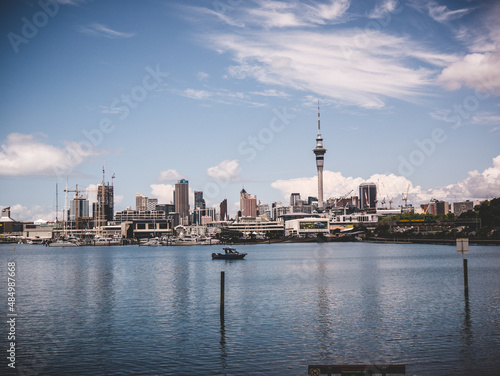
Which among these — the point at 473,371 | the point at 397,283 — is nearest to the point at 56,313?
the point at 473,371

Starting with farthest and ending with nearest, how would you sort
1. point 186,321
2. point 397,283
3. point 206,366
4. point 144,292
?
point 397,283 → point 144,292 → point 186,321 → point 206,366

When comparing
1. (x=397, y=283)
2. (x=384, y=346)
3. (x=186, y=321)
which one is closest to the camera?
(x=384, y=346)

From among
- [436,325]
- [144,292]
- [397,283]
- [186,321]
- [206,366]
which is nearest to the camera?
[206,366]

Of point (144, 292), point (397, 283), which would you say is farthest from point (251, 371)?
point (397, 283)

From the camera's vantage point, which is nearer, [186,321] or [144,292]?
[186,321]

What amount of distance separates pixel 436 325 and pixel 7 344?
109ft

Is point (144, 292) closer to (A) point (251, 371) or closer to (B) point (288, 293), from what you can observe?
(B) point (288, 293)

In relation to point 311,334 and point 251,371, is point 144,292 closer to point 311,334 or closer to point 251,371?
point 311,334

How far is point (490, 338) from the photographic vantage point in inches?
1452

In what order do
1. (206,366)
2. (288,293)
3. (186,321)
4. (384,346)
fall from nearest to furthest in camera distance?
(206,366)
(384,346)
(186,321)
(288,293)

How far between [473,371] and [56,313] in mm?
39075

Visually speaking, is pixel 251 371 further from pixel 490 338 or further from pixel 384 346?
pixel 490 338

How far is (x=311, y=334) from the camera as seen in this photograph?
39344 mm

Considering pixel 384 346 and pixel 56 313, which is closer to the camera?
pixel 384 346
